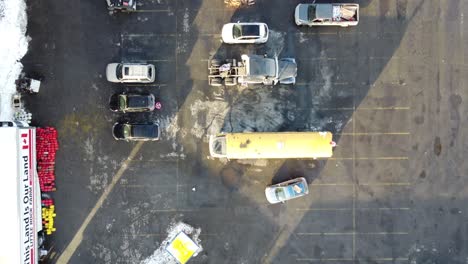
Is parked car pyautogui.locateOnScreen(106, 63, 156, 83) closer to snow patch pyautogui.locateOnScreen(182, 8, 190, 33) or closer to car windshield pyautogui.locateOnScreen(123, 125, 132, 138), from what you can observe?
car windshield pyautogui.locateOnScreen(123, 125, 132, 138)

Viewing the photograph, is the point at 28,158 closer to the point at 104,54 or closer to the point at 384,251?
the point at 104,54

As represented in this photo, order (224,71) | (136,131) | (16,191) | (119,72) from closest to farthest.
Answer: (16,191)
(119,72)
(136,131)
(224,71)

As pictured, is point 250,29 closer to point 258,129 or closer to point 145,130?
point 258,129

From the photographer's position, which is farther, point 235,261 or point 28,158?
point 235,261

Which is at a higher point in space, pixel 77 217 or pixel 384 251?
pixel 77 217

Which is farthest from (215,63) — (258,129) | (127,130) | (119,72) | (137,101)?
(127,130)

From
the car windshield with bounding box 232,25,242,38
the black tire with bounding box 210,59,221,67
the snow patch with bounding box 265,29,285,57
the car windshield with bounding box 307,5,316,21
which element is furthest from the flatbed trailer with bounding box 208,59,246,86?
the car windshield with bounding box 307,5,316,21

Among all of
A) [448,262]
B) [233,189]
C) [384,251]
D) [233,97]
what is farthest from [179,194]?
[448,262]

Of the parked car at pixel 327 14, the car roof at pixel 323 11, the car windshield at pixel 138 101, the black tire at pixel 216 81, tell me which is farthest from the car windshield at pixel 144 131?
the car roof at pixel 323 11
